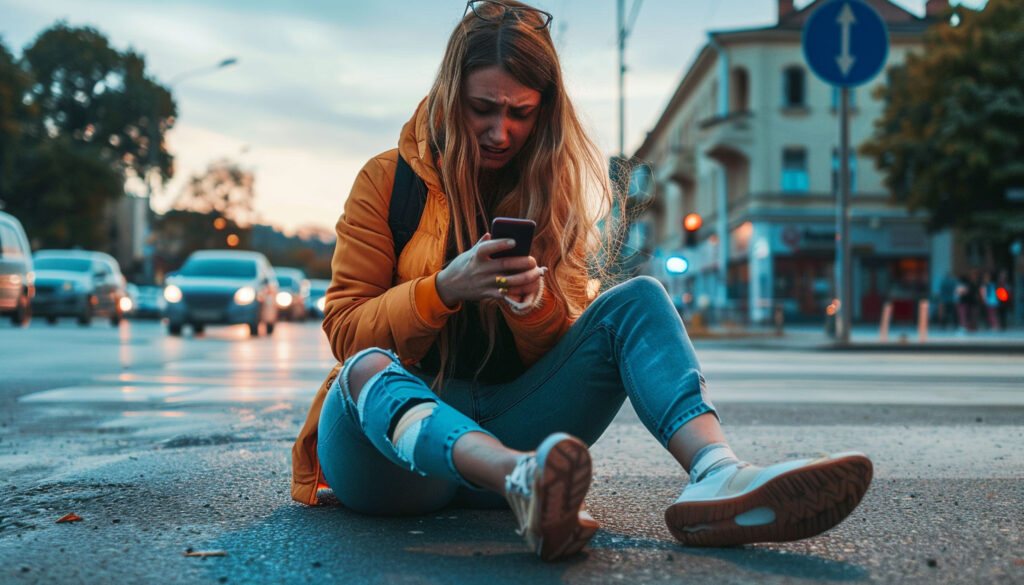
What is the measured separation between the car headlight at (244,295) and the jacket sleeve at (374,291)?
A: 14246 mm

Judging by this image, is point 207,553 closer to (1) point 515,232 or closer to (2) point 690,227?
(1) point 515,232

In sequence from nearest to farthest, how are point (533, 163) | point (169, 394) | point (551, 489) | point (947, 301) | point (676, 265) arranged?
1. point (551, 489)
2. point (533, 163)
3. point (169, 394)
4. point (676, 265)
5. point (947, 301)

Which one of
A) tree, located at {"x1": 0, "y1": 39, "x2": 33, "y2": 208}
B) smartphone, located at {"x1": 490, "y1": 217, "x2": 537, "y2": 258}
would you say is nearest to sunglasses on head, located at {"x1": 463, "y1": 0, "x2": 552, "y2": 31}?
smartphone, located at {"x1": 490, "y1": 217, "x2": 537, "y2": 258}

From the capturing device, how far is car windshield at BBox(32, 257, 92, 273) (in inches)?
852

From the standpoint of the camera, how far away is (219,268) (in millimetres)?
17500

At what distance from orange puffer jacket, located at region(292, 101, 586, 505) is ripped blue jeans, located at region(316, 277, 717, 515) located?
0.09 meters

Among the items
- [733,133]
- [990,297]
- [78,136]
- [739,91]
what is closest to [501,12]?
[990,297]

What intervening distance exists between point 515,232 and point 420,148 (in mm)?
558

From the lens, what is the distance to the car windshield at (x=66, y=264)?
21641 mm

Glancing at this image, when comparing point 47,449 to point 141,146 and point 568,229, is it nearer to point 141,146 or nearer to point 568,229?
point 568,229

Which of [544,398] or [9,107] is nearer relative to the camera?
[544,398]

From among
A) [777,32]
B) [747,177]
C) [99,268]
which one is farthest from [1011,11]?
[99,268]

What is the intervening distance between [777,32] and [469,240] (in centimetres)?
3200

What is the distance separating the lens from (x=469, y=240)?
267 cm
